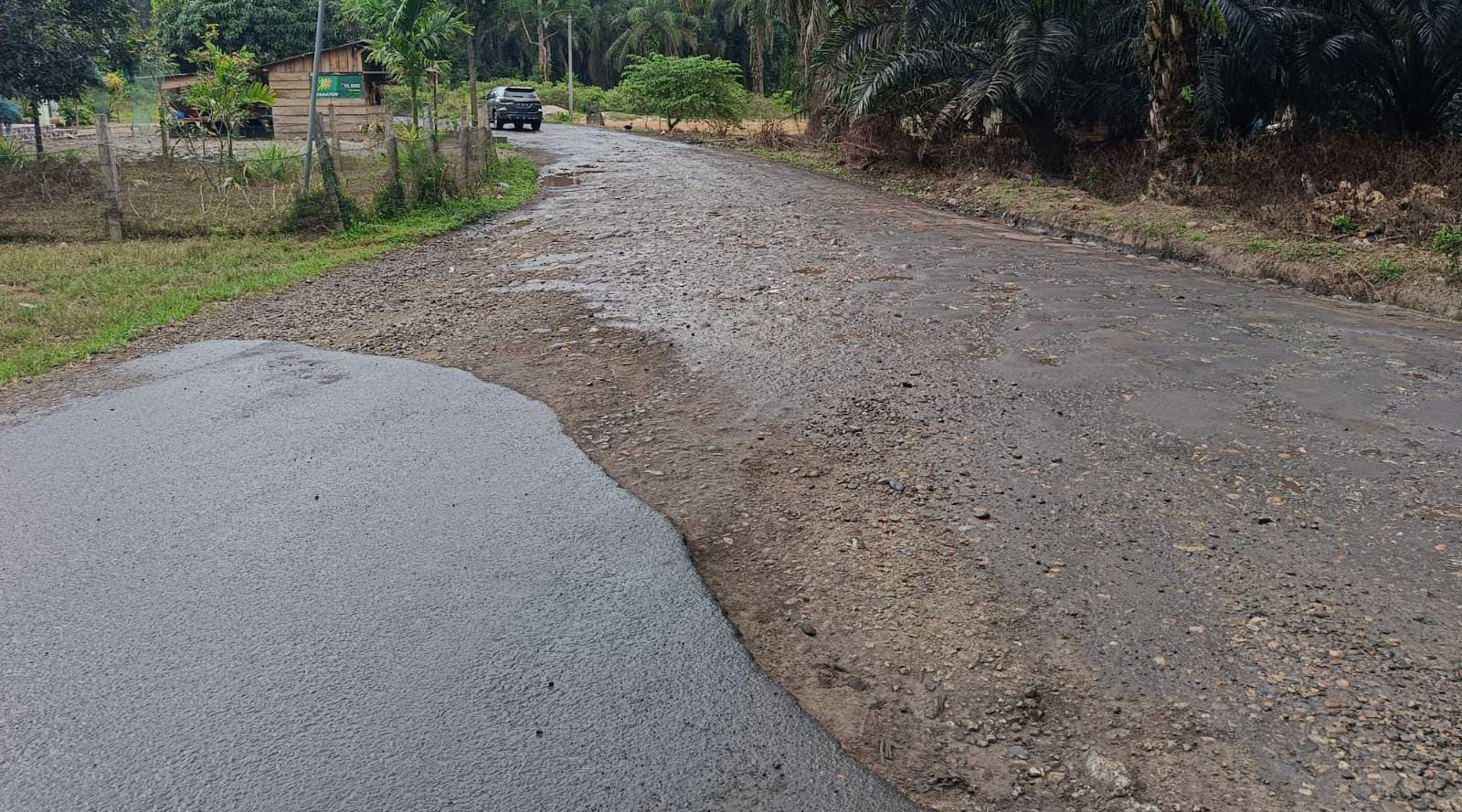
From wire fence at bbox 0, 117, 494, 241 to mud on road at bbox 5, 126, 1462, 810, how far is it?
4192 mm

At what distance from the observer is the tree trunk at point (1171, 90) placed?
14.2 metres

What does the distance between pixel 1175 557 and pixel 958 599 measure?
3.31ft

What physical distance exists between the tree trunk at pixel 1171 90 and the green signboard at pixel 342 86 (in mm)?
28544

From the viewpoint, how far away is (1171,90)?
1459 cm

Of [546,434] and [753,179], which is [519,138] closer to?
[753,179]

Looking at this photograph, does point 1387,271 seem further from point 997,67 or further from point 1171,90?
point 997,67

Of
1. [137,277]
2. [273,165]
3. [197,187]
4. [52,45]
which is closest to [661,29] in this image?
[52,45]

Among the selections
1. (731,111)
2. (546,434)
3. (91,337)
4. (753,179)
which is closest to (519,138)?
(731,111)

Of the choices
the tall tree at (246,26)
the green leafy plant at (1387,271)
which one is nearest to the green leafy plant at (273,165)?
the green leafy plant at (1387,271)

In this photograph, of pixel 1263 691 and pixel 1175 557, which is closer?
pixel 1263 691

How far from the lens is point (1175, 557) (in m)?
4.32

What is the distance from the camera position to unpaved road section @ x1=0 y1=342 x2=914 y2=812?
120 inches

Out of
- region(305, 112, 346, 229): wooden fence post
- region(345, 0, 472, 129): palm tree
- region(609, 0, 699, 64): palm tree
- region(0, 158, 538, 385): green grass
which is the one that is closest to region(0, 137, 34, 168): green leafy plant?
region(0, 158, 538, 385): green grass

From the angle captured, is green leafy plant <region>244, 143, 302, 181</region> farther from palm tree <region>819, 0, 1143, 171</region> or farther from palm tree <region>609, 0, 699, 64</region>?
palm tree <region>609, 0, 699, 64</region>
